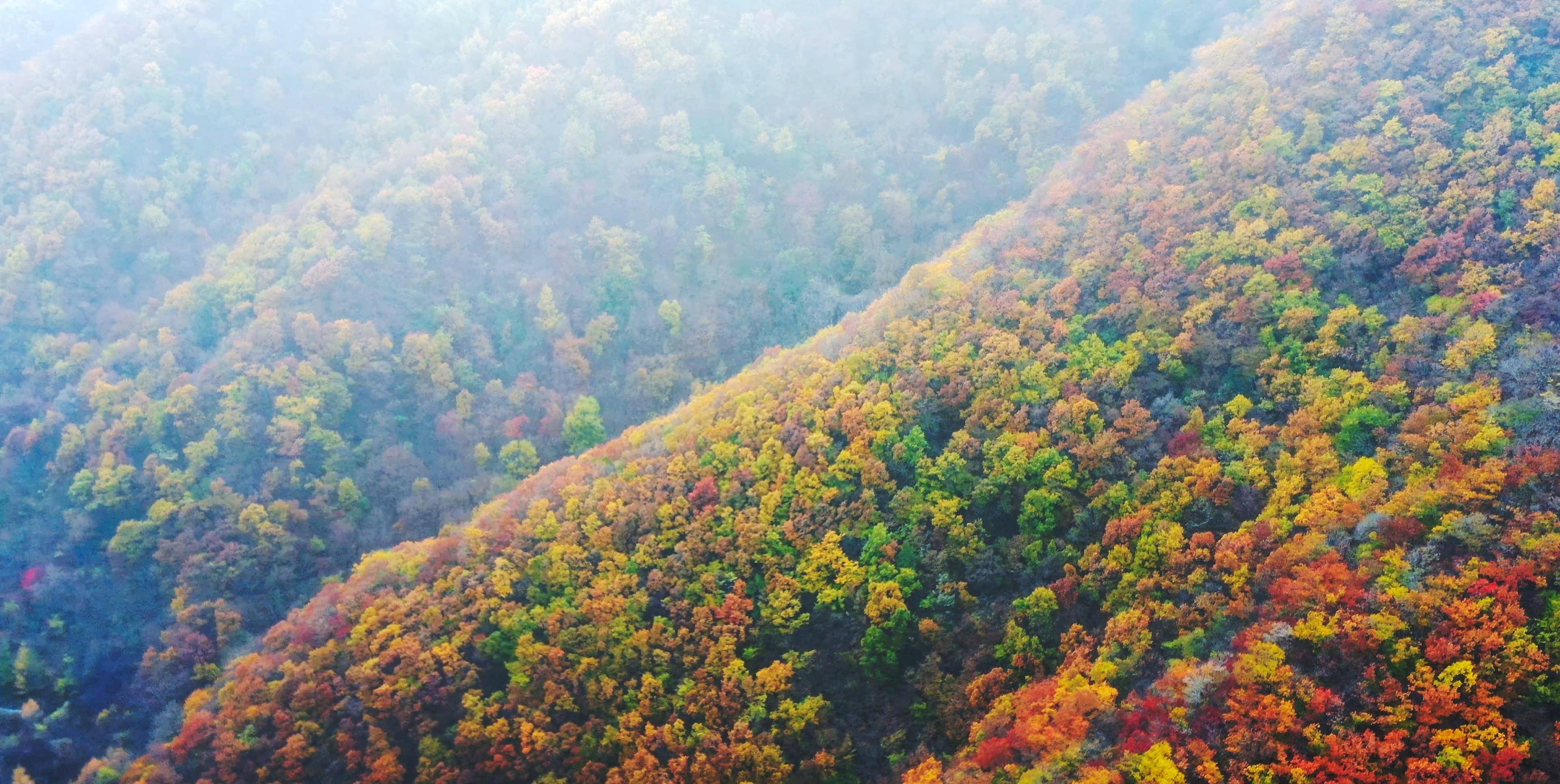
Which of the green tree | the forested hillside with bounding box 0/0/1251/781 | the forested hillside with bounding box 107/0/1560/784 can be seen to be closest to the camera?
the forested hillside with bounding box 107/0/1560/784

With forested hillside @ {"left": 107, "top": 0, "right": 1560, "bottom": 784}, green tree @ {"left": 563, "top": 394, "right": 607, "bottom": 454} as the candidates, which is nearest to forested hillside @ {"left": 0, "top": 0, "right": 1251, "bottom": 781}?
green tree @ {"left": 563, "top": 394, "right": 607, "bottom": 454}

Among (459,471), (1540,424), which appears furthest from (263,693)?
(1540,424)

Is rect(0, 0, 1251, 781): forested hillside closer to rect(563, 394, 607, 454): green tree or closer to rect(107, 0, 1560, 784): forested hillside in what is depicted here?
rect(563, 394, 607, 454): green tree

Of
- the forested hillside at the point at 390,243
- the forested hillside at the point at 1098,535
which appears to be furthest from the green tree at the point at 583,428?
the forested hillside at the point at 1098,535

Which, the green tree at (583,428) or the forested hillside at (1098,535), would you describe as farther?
the green tree at (583,428)

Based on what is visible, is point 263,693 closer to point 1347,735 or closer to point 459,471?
point 459,471

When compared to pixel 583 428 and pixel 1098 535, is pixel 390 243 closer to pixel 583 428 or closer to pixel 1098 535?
pixel 583 428

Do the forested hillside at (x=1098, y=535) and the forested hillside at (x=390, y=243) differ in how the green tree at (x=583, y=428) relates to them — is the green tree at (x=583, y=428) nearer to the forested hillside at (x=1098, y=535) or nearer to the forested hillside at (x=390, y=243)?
the forested hillside at (x=390, y=243)
